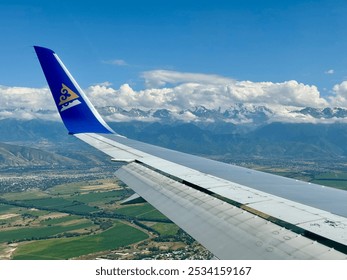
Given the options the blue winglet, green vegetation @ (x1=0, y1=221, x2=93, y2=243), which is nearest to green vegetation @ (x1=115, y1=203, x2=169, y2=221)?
green vegetation @ (x1=0, y1=221, x2=93, y2=243)

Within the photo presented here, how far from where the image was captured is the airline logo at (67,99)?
43.6 ft

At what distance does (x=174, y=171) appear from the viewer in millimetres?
10617

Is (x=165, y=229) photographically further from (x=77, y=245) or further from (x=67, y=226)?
(x=67, y=226)

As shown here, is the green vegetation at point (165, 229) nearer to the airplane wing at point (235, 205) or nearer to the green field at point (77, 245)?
the green field at point (77, 245)

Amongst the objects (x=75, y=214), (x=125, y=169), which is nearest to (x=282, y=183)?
(x=125, y=169)

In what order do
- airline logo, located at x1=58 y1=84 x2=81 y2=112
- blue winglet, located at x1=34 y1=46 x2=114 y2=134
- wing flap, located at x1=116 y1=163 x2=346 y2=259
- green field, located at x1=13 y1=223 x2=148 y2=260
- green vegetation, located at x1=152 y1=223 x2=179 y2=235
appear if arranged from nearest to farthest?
wing flap, located at x1=116 y1=163 x2=346 y2=259 → blue winglet, located at x1=34 y1=46 x2=114 y2=134 → airline logo, located at x1=58 y1=84 x2=81 y2=112 → green field, located at x1=13 y1=223 x2=148 y2=260 → green vegetation, located at x1=152 y1=223 x2=179 y2=235

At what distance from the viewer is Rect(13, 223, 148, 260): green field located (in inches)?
3265

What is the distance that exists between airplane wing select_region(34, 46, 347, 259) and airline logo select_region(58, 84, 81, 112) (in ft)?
0.15

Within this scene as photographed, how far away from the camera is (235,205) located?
6.92 metres

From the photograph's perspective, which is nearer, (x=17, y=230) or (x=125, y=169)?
(x=125, y=169)

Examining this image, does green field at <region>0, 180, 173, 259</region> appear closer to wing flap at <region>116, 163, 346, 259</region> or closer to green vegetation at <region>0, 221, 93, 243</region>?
green vegetation at <region>0, 221, 93, 243</region>

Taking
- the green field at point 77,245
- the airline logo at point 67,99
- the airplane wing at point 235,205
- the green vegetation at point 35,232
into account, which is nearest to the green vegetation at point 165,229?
the green field at point 77,245
